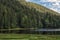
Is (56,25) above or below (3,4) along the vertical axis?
below

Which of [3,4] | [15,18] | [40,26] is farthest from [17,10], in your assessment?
[40,26]

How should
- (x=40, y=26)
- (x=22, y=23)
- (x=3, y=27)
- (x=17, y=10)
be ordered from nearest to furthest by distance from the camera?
1. (x=3, y=27)
2. (x=22, y=23)
3. (x=40, y=26)
4. (x=17, y=10)

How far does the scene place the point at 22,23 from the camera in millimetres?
131625

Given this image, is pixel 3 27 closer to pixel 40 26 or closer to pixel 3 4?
pixel 40 26

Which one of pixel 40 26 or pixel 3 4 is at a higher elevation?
pixel 3 4

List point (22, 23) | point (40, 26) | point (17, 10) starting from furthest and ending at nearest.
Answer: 1. point (17, 10)
2. point (40, 26)
3. point (22, 23)

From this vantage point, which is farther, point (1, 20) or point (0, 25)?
point (1, 20)

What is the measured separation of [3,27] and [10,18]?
26.1 m

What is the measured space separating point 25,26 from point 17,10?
1940 inches

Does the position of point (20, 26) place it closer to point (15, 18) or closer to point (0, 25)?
point (0, 25)

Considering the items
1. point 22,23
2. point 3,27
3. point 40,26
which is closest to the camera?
point 3,27

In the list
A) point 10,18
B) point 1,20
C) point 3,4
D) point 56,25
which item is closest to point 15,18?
point 10,18

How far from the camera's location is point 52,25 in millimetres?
145125

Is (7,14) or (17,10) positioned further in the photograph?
(17,10)
